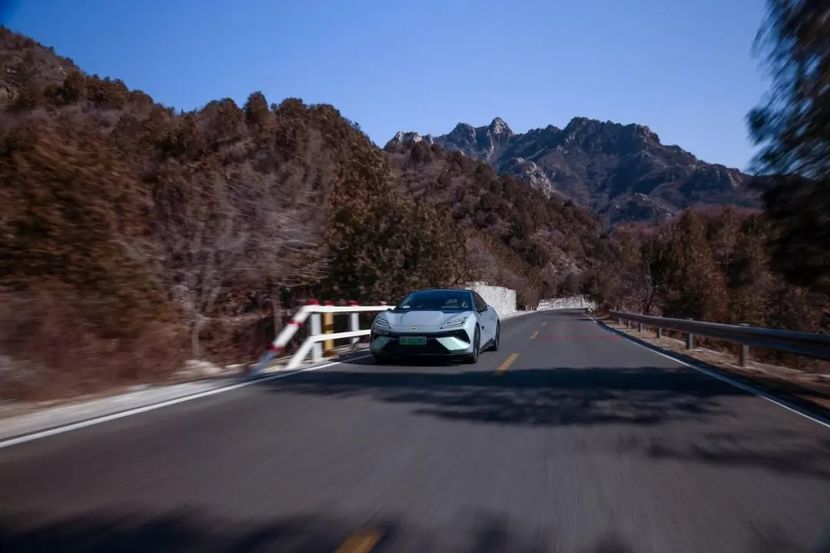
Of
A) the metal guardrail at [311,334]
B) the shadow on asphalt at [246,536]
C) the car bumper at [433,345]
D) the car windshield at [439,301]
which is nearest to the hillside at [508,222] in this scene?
the metal guardrail at [311,334]

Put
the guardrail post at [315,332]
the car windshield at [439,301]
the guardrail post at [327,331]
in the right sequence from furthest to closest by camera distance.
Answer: the guardrail post at [327,331] < the car windshield at [439,301] < the guardrail post at [315,332]

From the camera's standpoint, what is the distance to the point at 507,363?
45.0 feet

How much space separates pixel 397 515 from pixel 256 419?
11.7 ft

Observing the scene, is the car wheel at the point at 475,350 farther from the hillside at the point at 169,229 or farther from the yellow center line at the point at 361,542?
the yellow center line at the point at 361,542

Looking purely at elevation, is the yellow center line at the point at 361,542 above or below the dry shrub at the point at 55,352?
below

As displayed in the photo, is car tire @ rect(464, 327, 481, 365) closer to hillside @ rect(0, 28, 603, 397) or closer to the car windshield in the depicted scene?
the car windshield

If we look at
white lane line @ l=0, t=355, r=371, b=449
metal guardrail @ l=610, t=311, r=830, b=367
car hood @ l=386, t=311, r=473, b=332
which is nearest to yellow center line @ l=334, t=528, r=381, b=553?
white lane line @ l=0, t=355, r=371, b=449

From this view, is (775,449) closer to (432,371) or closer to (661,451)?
(661,451)

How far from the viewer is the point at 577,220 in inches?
5374

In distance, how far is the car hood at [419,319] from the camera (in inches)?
512

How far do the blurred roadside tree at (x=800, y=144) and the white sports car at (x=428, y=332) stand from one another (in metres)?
5.42

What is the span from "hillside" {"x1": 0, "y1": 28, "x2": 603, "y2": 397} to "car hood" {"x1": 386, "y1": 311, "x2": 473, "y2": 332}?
4096 millimetres

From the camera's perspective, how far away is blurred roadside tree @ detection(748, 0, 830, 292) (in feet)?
27.1

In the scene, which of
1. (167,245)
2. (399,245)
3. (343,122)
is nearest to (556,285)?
(343,122)
